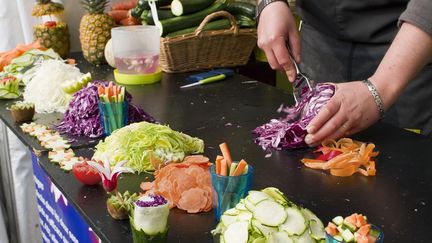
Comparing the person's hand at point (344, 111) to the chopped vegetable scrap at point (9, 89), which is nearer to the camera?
the person's hand at point (344, 111)

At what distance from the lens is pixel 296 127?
58.4 inches

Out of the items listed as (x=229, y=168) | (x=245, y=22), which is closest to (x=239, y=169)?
(x=229, y=168)

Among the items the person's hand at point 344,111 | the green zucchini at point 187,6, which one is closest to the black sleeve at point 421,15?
the person's hand at point 344,111

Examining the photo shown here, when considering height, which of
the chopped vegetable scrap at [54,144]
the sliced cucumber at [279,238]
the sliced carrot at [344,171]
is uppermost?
the sliced cucumber at [279,238]

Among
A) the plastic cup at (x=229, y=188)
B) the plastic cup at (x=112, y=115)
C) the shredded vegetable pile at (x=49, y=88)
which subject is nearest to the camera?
the plastic cup at (x=229, y=188)

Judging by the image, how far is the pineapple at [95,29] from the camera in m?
2.50

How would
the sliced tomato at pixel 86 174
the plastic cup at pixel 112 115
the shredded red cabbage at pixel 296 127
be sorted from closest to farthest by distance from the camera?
the sliced tomato at pixel 86 174 → the shredded red cabbage at pixel 296 127 → the plastic cup at pixel 112 115

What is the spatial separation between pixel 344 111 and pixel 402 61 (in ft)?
0.61

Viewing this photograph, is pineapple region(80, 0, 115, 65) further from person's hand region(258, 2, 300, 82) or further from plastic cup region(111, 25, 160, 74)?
person's hand region(258, 2, 300, 82)

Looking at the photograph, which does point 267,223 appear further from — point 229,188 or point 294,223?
point 229,188

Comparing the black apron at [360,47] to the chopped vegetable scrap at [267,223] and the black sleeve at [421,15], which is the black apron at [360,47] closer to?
the black sleeve at [421,15]

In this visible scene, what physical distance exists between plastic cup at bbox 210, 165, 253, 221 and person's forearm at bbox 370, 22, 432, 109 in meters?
0.52

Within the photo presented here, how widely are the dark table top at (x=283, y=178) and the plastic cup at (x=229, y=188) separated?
58 millimetres

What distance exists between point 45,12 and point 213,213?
1.83 metres
